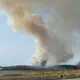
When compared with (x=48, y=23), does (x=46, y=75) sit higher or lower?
lower

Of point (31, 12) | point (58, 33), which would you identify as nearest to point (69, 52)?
point (58, 33)

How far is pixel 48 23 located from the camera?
10.7 ft

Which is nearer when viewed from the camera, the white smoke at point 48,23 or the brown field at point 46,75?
the brown field at point 46,75

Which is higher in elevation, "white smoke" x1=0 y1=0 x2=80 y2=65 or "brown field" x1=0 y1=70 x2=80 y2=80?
"white smoke" x1=0 y1=0 x2=80 y2=65

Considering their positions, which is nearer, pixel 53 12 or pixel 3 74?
pixel 3 74

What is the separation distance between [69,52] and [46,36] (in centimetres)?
39

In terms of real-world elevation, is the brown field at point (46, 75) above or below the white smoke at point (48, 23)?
below

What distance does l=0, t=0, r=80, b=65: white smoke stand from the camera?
320cm

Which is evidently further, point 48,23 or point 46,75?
point 48,23

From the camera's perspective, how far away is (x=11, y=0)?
3.19 meters

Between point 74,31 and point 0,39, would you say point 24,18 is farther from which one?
point 74,31

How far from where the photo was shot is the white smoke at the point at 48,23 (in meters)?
3.20

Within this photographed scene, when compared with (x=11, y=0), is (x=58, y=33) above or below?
below

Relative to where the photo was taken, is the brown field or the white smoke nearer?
the brown field
